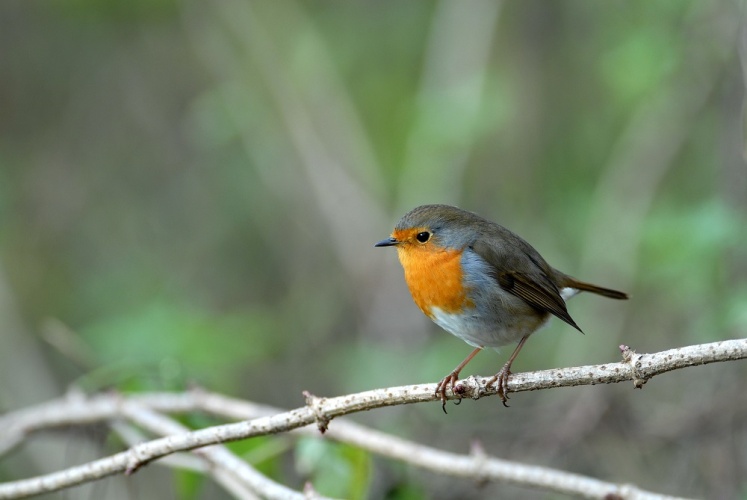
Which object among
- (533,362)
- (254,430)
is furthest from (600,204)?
(254,430)

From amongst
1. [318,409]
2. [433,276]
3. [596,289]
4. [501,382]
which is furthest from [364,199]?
[318,409]

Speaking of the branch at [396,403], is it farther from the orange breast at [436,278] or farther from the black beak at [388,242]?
the black beak at [388,242]

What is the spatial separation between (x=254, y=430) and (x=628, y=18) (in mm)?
5102

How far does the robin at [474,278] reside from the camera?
354 centimetres

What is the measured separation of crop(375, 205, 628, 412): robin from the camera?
3.54 meters

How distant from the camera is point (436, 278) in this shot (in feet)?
11.7

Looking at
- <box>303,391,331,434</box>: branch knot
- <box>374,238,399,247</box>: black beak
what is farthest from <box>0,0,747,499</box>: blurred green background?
<box>303,391,331,434</box>: branch knot

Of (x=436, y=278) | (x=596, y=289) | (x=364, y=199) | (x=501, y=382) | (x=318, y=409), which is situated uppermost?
(x=364, y=199)

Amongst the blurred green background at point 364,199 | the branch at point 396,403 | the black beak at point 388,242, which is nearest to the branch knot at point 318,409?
the branch at point 396,403

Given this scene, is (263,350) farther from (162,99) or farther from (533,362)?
(162,99)

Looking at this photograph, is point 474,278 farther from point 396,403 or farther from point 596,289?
point 396,403

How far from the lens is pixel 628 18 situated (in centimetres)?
666

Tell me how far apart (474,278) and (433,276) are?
16 cm

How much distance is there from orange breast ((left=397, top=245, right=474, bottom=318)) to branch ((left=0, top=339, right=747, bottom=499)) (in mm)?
478
